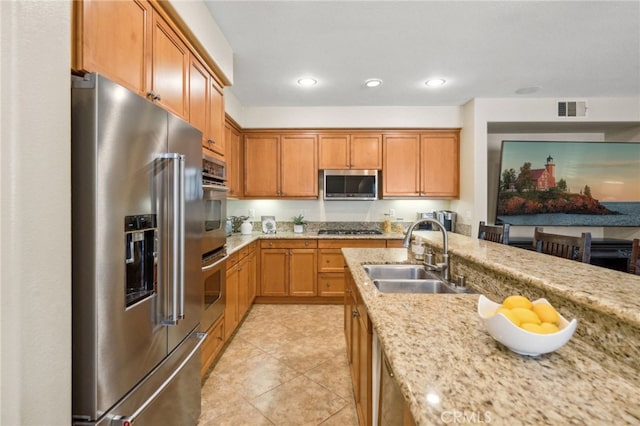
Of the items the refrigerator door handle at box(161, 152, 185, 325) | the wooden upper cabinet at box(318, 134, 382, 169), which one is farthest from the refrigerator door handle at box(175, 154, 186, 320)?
the wooden upper cabinet at box(318, 134, 382, 169)

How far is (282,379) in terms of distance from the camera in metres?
2.16

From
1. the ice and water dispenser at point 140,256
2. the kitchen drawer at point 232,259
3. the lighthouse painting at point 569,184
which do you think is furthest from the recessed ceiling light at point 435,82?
the ice and water dispenser at point 140,256

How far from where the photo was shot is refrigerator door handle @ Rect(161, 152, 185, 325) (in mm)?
1252

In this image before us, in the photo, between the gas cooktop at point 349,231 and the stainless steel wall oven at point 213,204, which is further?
the gas cooktop at point 349,231

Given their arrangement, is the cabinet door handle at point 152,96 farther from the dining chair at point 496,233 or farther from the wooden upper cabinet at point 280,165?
the dining chair at point 496,233

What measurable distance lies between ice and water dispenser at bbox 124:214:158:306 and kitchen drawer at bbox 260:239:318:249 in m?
2.58

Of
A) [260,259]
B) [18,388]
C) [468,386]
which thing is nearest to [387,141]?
[260,259]

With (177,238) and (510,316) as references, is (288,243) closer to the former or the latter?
(177,238)

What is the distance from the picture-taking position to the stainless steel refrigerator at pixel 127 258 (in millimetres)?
926

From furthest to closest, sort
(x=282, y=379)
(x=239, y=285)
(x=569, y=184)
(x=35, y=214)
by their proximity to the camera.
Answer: (x=569, y=184), (x=239, y=285), (x=282, y=379), (x=35, y=214)

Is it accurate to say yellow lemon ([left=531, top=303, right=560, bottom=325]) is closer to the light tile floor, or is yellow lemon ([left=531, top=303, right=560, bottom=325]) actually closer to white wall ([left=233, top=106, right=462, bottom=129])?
the light tile floor

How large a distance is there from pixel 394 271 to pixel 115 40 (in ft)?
6.36

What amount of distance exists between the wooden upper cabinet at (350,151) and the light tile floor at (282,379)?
2.14 m

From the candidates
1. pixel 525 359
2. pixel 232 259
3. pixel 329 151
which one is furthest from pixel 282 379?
pixel 329 151
